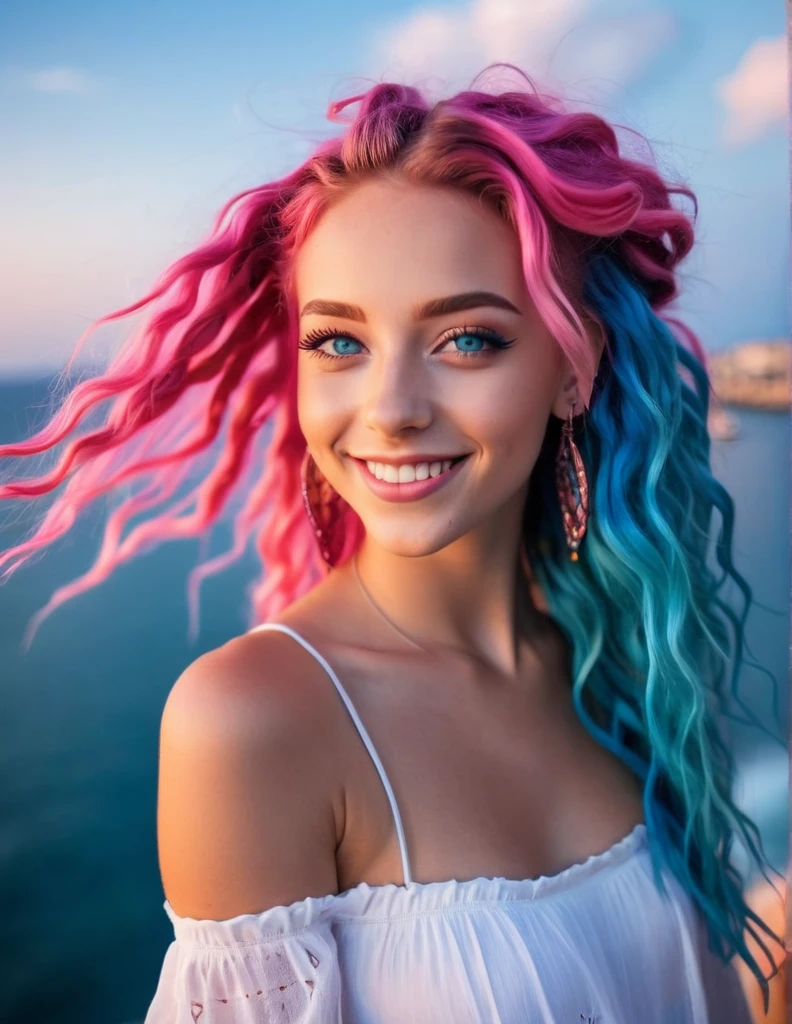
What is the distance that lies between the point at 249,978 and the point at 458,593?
65 cm

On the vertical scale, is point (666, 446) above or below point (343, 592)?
above

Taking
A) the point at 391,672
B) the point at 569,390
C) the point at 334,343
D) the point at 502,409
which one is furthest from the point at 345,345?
the point at 391,672

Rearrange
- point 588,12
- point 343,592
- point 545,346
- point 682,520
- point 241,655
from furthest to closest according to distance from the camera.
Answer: point 588,12 → point 682,520 → point 343,592 → point 545,346 → point 241,655

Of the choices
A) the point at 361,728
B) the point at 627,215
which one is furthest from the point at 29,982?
the point at 627,215

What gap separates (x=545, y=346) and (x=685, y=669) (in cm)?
57

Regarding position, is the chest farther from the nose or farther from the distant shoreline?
the distant shoreline

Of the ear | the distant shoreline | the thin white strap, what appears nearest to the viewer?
the thin white strap

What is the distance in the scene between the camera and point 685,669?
162cm

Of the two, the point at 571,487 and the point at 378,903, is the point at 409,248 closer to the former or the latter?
the point at 571,487

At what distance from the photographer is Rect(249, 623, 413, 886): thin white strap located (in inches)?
51.8

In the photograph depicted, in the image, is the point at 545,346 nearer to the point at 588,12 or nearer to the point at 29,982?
the point at 588,12

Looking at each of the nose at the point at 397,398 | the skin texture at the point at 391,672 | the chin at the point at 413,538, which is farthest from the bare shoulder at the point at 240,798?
the nose at the point at 397,398

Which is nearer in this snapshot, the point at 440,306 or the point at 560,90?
the point at 440,306

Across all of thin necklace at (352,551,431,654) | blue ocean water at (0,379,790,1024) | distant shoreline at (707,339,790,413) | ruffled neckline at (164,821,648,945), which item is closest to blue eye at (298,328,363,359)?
thin necklace at (352,551,431,654)
